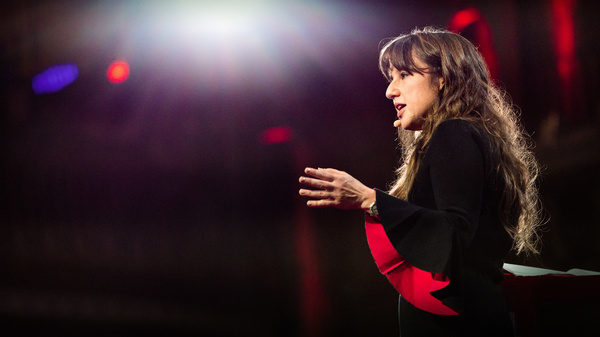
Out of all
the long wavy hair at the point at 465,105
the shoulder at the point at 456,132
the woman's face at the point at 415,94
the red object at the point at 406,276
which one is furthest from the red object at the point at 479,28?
the red object at the point at 406,276

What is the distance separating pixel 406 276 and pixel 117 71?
6.53 feet

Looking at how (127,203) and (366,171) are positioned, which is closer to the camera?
(127,203)

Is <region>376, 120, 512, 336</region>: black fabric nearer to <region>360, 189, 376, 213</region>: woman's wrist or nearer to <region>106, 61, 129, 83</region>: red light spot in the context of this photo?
<region>360, 189, 376, 213</region>: woman's wrist

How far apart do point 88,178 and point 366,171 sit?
1.54m

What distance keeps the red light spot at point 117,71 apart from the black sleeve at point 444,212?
6.38 ft

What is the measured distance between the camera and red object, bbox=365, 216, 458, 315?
2.79ft

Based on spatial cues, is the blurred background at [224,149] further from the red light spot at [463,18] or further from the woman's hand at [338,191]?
the woman's hand at [338,191]

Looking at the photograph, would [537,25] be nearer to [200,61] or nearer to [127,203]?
[200,61]

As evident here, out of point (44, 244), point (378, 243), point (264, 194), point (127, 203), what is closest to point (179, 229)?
point (127, 203)

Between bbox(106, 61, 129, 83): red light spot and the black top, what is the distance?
6.35 feet

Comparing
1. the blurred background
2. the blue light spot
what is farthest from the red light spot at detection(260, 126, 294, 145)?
the blue light spot

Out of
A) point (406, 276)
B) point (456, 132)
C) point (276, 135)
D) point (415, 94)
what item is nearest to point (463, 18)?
point (276, 135)

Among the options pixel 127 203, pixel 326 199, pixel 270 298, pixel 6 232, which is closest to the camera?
pixel 326 199

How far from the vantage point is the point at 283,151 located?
99.4 inches
